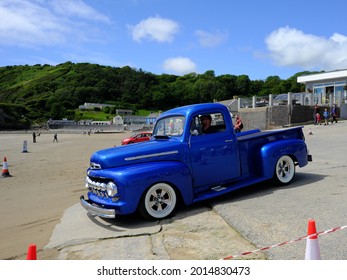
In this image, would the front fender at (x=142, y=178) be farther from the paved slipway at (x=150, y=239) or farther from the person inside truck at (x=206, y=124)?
the person inside truck at (x=206, y=124)

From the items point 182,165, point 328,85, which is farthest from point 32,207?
point 328,85

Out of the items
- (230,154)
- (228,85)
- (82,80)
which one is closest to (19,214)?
(230,154)

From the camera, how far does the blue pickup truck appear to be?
5820 mm

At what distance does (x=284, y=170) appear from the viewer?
786cm

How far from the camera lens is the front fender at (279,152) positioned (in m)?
7.30

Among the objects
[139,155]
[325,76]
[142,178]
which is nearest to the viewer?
[142,178]

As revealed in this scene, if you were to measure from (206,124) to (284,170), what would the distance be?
2373 mm

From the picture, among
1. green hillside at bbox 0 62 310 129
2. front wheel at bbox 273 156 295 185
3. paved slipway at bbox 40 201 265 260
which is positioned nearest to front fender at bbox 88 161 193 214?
paved slipway at bbox 40 201 265 260

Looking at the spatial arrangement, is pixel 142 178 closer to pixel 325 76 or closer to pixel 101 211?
pixel 101 211

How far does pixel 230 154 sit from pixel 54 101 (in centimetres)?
16192

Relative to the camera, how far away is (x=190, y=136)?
661 centimetres

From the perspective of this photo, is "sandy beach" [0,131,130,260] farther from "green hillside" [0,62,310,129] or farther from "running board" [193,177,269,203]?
"green hillside" [0,62,310,129]

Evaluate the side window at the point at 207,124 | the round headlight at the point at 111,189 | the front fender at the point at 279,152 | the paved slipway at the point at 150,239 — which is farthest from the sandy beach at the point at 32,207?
the front fender at the point at 279,152

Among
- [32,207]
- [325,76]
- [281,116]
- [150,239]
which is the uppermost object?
[325,76]
